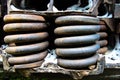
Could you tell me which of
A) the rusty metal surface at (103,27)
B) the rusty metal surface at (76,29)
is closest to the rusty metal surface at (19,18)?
the rusty metal surface at (76,29)

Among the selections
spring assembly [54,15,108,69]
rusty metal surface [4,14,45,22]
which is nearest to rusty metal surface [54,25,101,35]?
spring assembly [54,15,108,69]

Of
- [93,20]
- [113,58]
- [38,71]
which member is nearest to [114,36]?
[113,58]

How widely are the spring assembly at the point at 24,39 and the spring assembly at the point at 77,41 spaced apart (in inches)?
2.9

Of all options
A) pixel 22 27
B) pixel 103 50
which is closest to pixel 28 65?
pixel 22 27

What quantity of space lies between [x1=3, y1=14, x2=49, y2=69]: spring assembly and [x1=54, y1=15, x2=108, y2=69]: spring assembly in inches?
2.9

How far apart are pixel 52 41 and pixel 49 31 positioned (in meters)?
0.04

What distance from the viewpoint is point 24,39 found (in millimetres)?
921

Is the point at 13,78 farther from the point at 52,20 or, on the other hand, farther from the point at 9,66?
the point at 52,20

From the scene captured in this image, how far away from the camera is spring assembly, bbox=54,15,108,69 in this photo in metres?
0.90

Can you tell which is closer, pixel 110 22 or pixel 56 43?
pixel 56 43

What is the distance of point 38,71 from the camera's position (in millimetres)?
952

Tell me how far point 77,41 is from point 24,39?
0.18 metres

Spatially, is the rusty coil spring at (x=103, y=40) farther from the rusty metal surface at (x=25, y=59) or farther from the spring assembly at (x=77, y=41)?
the rusty metal surface at (x=25, y=59)

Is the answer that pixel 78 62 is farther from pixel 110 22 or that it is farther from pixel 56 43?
pixel 110 22
